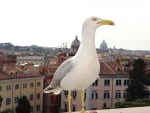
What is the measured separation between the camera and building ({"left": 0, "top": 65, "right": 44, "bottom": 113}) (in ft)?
56.1

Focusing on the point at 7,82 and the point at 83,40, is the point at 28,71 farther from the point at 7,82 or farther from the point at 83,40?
the point at 83,40

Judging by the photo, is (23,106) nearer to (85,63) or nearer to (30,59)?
(85,63)

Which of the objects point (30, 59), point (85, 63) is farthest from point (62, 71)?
point (30, 59)

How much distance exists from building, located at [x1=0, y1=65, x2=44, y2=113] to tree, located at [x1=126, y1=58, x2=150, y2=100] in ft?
13.6

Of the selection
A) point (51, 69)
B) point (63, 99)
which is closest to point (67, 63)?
point (63, 99)

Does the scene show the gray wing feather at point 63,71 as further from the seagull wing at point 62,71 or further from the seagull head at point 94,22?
the seagull head at point 94,22

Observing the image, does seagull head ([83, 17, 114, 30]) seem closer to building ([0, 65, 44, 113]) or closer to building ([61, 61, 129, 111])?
building ([0, 65, 44, 113])

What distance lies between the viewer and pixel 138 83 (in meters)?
16.6

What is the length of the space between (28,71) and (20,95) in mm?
1405

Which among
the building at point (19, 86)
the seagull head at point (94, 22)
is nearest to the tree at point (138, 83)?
the building at point (19, 86)

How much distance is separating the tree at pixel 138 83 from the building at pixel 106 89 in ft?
6.40

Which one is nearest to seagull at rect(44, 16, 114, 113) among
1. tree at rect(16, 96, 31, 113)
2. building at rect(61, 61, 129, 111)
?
tree at rect(16, 96, 31, 113)

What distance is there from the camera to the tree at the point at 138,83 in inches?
644

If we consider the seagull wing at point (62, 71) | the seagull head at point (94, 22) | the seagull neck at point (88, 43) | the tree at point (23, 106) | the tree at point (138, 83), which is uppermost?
the seagull head at point (94, 22)
